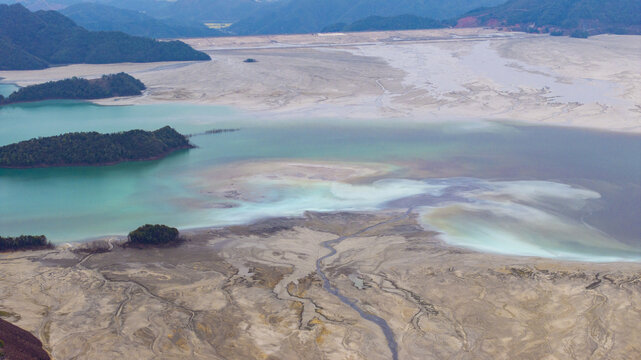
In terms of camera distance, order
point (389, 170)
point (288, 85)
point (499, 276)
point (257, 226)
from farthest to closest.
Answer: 1. point (288, 85)
2. point (389, 170)
3. point (257, 226)
4. point (499, 276)

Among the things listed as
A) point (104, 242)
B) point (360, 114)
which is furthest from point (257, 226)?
point (360, 114)

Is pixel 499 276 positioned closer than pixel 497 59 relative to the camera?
Yes

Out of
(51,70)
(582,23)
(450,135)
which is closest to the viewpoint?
(450,135)

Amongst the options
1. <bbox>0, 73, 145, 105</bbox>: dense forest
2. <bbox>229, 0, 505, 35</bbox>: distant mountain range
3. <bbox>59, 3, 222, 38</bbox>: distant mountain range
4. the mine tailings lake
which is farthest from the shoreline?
<bbox>229, 0, 505, 35</bbox>: distant mountain range

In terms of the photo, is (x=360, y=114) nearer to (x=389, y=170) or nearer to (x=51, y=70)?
(x=389, y=170)

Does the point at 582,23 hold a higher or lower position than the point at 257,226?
higher

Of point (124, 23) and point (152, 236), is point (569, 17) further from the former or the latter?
point (152, 236)

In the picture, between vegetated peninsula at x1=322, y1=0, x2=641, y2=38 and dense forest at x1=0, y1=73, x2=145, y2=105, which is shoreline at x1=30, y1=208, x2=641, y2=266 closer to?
dense forest at x1=0, y1=73, x2=145, y2=105
